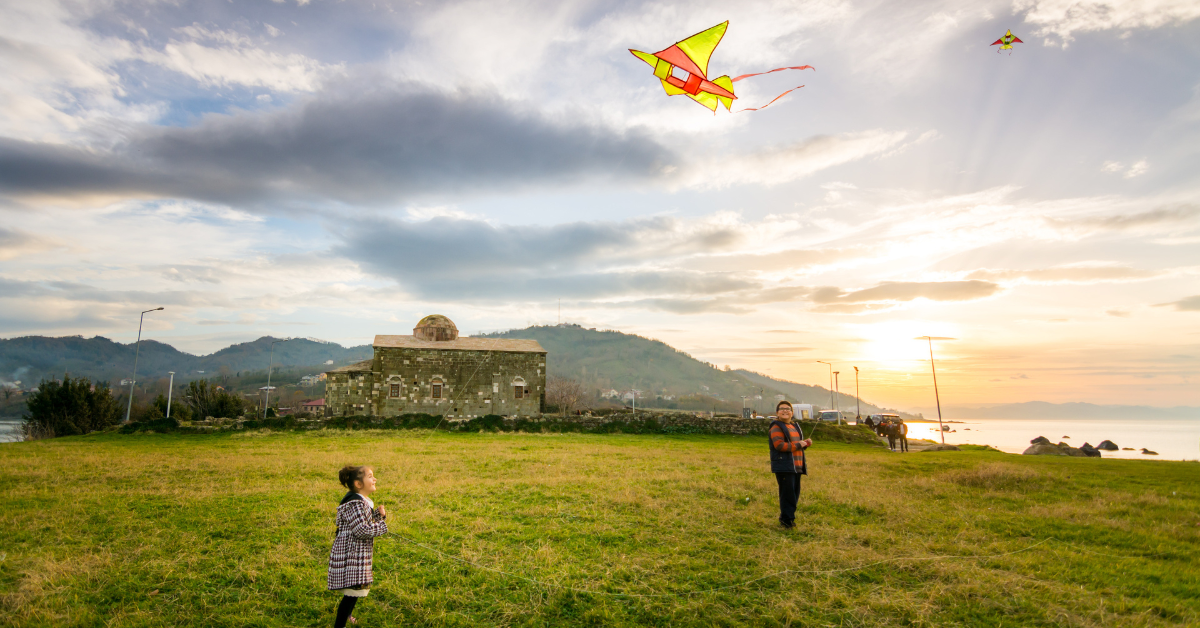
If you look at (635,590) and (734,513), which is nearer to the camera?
(635,590)

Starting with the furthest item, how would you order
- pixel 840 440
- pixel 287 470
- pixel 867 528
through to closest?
pixel 840 440
pixel 287 470
pixel 867 528

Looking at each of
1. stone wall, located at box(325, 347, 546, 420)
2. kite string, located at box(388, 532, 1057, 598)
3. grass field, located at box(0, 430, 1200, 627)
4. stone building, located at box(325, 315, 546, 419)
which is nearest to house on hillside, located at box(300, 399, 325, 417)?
stone wall, located at box(325, 347, 546, 420)

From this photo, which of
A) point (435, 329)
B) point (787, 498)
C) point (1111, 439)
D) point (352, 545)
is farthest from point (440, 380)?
point (1111, 439)

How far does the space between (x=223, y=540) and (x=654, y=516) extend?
725 cm

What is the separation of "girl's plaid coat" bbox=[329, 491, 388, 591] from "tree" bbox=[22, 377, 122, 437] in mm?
41756

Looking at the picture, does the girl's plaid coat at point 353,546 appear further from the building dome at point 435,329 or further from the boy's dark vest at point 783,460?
the building dome at point 435,329

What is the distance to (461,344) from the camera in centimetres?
3903

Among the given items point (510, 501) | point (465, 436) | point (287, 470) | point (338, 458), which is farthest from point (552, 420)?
point (510, 501)

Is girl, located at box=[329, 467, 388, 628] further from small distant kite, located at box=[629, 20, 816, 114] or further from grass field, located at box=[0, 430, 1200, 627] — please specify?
small distant kite, located at box=[629, 20, 816, 114]

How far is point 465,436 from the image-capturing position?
28844 mm

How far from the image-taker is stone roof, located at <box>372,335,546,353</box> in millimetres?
37656

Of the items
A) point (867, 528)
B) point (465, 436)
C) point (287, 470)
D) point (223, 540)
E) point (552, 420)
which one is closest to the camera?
point (223, 540)

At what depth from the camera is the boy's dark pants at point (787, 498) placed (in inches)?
368

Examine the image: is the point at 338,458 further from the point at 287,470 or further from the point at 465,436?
the point at 465,436
